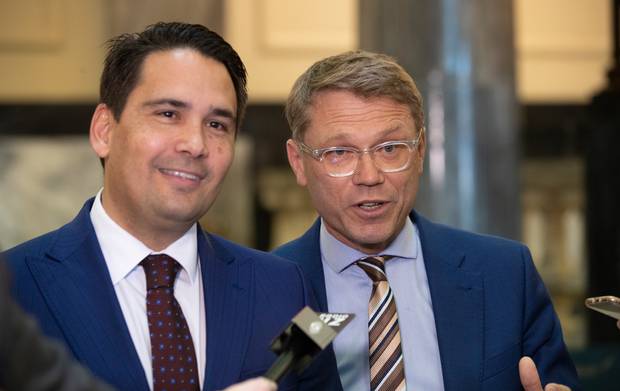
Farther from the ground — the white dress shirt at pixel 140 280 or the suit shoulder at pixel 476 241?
the white dress shirt at pixel 140 280

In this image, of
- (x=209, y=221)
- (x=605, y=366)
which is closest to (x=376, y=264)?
(x=605, y=366)

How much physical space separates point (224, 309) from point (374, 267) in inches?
24.7

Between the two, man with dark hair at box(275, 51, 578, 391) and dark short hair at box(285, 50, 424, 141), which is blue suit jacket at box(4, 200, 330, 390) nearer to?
man with dark hair at box(275, 51, 578, 391)

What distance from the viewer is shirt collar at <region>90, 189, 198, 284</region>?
2412mm

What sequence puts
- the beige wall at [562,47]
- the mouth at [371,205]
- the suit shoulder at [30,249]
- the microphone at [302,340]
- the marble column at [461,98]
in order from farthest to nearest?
the beige wall at [562,47]
the marble column at [461,98]
the mouth at [371,205]
the suit shoulder at [30,249]
the microphone at [302,340]

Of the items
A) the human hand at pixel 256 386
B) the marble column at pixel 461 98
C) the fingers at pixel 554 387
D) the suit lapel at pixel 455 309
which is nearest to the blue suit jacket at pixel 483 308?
the suit lapel at pixel 455 309

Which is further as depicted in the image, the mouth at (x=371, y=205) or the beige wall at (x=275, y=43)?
the beige wall at (x=275, y=43)

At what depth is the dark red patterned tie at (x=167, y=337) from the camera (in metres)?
2.29

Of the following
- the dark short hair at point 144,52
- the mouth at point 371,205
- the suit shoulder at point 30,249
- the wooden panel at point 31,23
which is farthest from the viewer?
the wooden panel at point 31,23

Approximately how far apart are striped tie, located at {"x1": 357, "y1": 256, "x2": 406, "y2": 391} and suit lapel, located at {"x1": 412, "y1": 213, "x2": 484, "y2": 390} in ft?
0.36

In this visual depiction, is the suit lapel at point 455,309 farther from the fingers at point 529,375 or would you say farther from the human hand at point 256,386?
the human hand at point 256,386

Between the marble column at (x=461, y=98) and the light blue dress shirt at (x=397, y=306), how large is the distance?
1.87 metres

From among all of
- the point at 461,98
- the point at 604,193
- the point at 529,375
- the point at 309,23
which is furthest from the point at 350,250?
the point at 309,23

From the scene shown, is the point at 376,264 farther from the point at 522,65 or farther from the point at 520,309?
the point at 522,65
